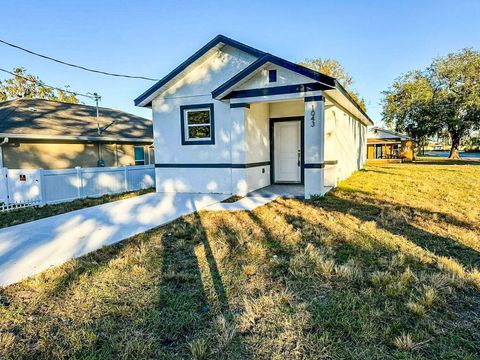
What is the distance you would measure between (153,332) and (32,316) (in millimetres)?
1351

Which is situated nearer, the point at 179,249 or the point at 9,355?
the point at 9,355

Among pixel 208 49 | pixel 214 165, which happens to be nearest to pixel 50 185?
pixel 214 165

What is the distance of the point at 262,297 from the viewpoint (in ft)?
11.3

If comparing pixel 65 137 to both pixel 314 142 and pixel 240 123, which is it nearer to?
pixel 240 123

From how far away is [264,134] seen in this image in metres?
11.6

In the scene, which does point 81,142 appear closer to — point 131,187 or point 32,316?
point 131,187

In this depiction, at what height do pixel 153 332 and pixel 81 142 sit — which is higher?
pixel 81 142

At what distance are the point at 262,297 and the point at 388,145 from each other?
4157 cm

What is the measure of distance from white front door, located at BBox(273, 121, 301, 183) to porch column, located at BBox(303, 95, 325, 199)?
2.64m

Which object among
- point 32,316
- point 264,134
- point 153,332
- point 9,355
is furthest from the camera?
point 264,134

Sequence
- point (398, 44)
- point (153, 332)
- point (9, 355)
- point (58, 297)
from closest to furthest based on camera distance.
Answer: point (9, 355)
point (153, 332)
point (58, 297)
point (398, 44)

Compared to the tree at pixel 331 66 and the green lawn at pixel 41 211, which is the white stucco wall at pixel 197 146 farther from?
the tree at pixel 331 66

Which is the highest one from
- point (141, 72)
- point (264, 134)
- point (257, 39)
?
point (257, 39)

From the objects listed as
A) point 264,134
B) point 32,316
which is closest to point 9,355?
point 32,316
